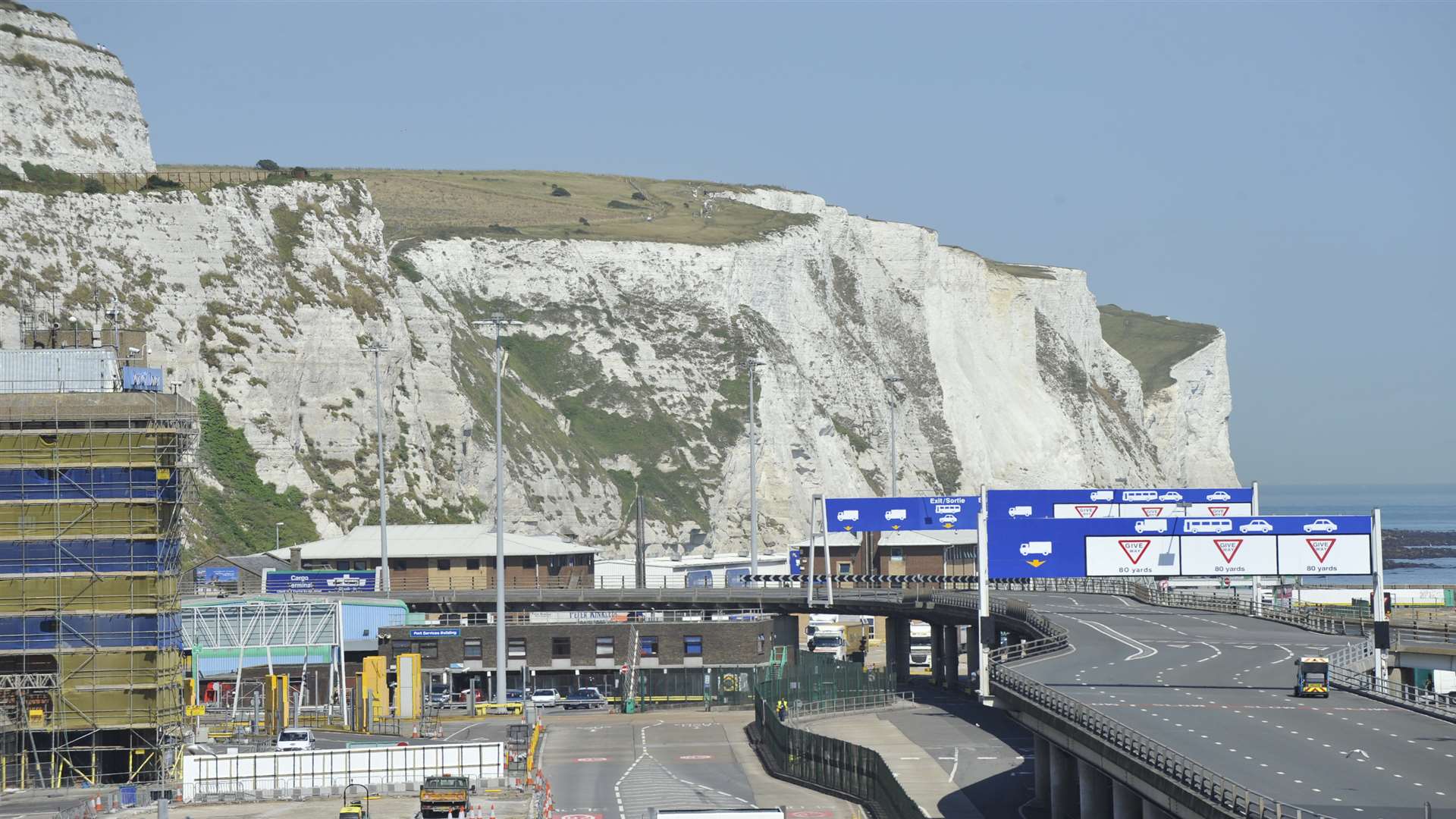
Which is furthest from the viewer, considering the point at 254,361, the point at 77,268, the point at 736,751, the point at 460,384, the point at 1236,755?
the point at 460,384

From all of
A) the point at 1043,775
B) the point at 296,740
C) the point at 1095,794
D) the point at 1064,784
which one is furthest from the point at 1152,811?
the point at 296,740

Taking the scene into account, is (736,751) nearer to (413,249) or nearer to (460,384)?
(460,384)

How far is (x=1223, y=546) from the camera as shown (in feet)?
168

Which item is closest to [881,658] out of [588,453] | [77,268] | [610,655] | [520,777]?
[610,655]

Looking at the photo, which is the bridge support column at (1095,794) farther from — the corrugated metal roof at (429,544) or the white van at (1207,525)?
the corrugated metal roof at (429,544)

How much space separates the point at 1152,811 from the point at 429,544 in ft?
242

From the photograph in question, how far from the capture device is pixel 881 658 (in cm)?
11338

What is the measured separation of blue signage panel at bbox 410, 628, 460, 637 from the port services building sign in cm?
3713

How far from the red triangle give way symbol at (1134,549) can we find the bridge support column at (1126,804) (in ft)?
40.6

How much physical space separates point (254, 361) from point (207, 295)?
17.3ft

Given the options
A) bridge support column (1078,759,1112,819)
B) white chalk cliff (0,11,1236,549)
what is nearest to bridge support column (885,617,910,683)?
white chalk cliff (0,11,1236,549)

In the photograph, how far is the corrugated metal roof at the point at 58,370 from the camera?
57.9 m

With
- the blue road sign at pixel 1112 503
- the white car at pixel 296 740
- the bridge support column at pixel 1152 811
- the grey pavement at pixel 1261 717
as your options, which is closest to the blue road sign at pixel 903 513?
the grey pavement at pixel 1261 717

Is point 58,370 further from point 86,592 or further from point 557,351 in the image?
point 557,351
